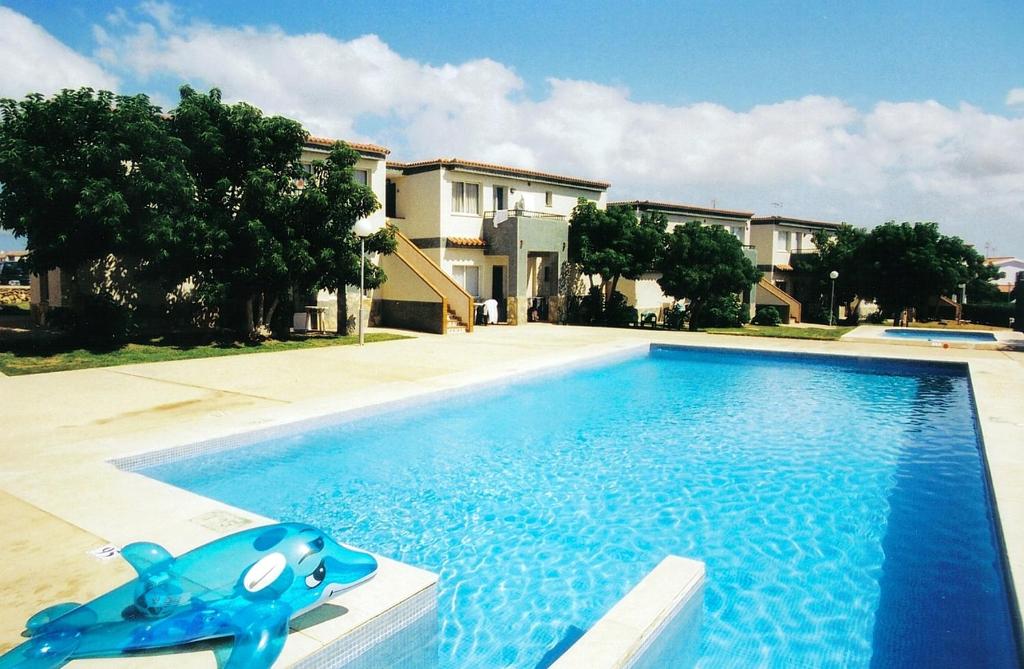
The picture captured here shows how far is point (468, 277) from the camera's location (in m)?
28.2

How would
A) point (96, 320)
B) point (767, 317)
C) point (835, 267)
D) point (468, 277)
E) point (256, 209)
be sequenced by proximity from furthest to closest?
1. point (835, 267)
2. point (767, 317)
3. point (468, 277)
4. point (256, 209)
5. point (96, 320)

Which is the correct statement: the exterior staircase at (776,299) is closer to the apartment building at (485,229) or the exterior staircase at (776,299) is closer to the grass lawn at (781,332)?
the grass lawn at (781,332)

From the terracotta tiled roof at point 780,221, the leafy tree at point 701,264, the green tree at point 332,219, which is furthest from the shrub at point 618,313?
the terracotta tiled roof at point 780,221

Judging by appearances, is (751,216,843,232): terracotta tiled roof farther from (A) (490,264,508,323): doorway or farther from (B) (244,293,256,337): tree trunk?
(B) (244,293,256,337): tree trunk

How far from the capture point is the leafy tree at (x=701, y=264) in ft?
89.5

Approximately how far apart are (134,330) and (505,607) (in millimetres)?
17191

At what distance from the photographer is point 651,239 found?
91.3 feet

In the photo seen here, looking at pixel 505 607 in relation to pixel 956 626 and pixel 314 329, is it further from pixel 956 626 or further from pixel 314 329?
pixel 314 329

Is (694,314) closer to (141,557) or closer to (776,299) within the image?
(776,299)

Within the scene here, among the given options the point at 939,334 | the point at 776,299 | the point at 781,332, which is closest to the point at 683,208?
the point at 776,299

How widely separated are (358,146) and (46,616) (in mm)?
21504

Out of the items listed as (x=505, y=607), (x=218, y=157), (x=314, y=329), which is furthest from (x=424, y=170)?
(x=505, y=607)

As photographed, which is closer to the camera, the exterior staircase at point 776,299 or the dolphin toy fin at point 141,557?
the dolphin toy fin at point 141,557

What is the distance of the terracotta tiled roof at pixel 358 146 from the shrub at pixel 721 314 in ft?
53.0
